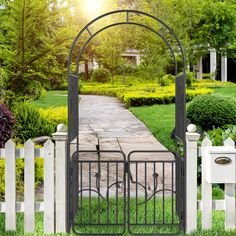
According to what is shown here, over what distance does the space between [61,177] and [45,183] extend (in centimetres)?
15

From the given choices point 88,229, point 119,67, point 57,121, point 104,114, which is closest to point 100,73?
point 119,67

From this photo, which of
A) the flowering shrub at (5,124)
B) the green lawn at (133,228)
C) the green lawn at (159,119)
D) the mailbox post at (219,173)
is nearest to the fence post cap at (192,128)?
the mailbox post at (219,173)

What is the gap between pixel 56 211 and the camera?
4.87 m

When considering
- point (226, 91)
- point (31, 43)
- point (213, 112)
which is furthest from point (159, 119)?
point (226, 91)

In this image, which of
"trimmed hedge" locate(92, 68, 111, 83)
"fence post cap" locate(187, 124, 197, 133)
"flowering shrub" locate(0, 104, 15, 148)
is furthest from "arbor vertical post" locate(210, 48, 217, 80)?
"fence post cap" locate(187, 124, 197, 133)

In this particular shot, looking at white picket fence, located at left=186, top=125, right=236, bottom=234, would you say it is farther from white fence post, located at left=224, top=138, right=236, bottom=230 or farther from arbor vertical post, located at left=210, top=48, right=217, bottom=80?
arbor vertical post, located at left=210, top=48, right=217, bottom=80

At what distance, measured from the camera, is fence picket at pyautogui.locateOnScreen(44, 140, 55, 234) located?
478 centimetres

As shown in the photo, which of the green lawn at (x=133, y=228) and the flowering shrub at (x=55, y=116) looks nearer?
the green lawn at (x=133, y=228)

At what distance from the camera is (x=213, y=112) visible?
38.2 feet

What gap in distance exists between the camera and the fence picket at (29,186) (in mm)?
4787

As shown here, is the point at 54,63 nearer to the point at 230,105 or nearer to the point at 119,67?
the point at 230,105

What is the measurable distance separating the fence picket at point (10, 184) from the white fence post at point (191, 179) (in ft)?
5.07

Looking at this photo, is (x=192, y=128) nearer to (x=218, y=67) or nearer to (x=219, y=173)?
(x=219, y=173)

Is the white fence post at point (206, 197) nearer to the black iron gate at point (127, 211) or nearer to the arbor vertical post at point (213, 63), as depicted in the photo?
the black iron gate at point (127, 211)
